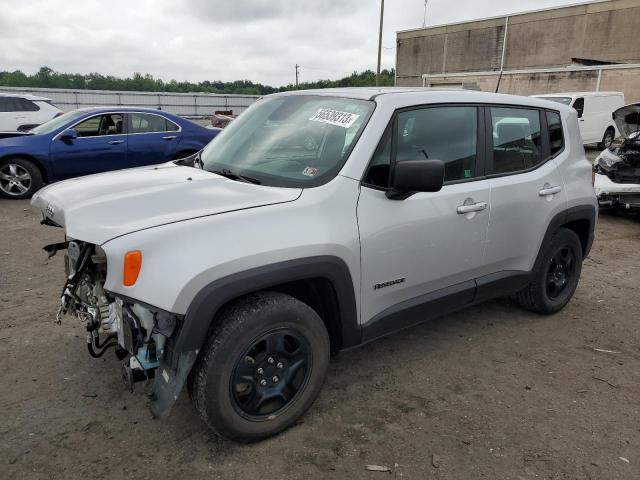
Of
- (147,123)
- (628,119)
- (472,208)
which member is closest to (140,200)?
(472,208)

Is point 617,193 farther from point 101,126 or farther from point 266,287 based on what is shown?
point 101,126

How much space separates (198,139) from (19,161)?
301 centimetres

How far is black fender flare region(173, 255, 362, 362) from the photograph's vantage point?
221 cm

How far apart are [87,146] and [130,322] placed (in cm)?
717

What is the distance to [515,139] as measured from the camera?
370 centimetres

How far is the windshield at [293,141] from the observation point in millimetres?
2836

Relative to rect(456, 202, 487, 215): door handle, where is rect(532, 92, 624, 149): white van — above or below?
above

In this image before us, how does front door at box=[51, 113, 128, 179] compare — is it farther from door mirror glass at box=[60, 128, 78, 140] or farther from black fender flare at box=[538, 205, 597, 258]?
black fender flare at box=[538, 205, 597, 258]

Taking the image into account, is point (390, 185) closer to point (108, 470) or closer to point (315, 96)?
point (315, 96)

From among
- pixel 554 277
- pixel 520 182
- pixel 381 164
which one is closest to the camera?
pixel 381 164

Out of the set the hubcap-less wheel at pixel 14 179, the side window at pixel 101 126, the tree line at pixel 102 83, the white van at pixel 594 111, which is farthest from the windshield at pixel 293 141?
the tree line at pixel 102 83

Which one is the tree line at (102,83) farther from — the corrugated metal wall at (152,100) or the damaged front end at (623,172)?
the damaged front end at (623,172)

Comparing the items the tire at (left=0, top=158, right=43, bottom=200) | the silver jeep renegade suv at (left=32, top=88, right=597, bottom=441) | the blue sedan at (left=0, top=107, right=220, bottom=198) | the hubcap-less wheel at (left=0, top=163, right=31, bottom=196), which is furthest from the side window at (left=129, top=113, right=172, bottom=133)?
the silver jeep renegade suv at (left=32, top=88, right=597, bottom=441)

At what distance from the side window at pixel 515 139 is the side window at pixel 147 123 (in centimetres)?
713
